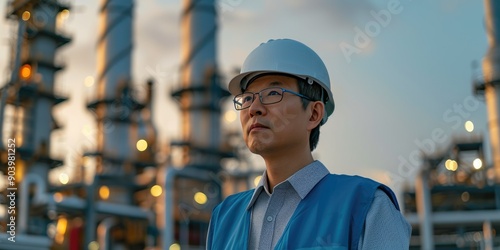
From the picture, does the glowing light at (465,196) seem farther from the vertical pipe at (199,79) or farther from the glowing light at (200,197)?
the vertical pipe at (199,79)

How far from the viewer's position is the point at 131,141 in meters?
32.8

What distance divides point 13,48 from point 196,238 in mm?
12207

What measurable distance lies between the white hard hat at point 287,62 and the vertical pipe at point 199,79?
30640mm

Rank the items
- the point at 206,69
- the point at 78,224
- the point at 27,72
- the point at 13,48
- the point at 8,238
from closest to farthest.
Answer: the point at 8,238 < the point at 13,48 < the point at 27,72 < the point at 78,224 < the point at 206,69

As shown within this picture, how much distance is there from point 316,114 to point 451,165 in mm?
26647

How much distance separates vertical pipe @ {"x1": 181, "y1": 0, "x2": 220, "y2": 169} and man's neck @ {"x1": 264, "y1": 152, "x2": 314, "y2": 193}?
1205 inches

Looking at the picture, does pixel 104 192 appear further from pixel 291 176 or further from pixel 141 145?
pixel 291 176

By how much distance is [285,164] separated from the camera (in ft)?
7.32

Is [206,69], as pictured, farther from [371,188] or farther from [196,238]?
[371,188]

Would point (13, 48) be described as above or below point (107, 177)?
above

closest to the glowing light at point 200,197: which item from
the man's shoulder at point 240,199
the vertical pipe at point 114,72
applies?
the vertical pipe at point 114,72

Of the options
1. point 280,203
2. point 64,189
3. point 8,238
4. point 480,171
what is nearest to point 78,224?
point 64,189

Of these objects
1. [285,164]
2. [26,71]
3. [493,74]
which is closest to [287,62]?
[285,164]

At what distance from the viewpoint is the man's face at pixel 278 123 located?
2186mm
